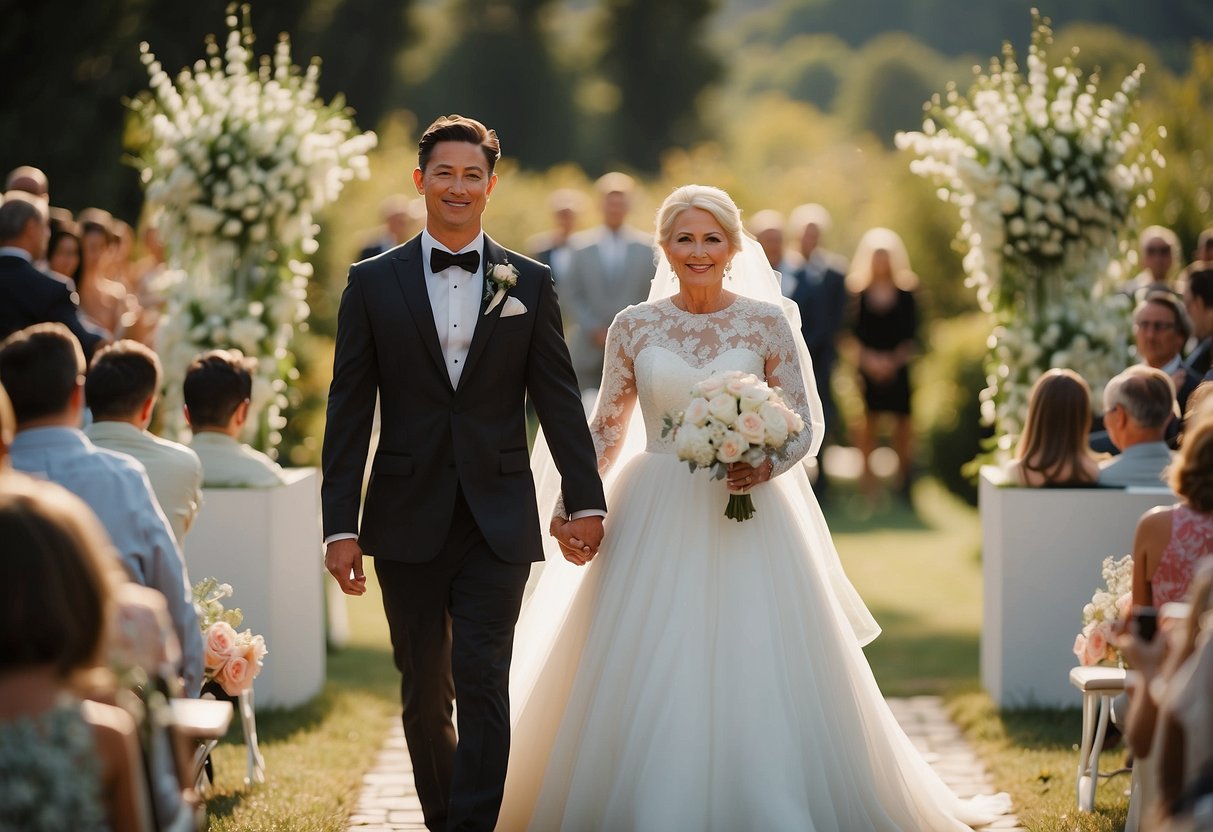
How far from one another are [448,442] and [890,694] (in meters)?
4.25

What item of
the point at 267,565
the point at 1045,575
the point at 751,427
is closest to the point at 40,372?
the point at 751,427

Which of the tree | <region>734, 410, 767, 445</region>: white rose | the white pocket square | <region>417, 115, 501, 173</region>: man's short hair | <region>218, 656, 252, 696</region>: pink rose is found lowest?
<region>218, 656, 252, 696</region>: pink rose

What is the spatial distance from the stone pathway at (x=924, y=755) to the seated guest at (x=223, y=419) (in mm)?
1413

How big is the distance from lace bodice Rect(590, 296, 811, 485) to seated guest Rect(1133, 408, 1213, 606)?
49.8 inches

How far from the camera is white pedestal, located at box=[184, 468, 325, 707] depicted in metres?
7.73

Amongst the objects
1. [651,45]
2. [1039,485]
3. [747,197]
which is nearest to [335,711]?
[1039,485]

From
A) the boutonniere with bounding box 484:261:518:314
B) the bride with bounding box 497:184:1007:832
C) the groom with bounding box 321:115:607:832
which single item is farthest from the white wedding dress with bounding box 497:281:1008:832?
the boutonniere with bounding box 484:261:518:314

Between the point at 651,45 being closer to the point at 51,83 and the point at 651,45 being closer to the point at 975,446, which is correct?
the point at 51,83

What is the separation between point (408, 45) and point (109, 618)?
2057 inches

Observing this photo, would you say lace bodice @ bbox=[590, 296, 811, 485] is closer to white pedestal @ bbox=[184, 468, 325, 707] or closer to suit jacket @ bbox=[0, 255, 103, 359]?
white pedestal @ bbox=[184, 468, 325, 707]

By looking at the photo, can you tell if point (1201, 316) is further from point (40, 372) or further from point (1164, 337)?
point (40, 372)

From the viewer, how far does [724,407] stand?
5.45m

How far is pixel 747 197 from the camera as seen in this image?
27797mm

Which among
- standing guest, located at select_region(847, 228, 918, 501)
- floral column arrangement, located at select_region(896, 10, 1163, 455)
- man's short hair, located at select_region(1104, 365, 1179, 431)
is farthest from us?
standing guest, located at select_region(847, 228, 918, 501)
